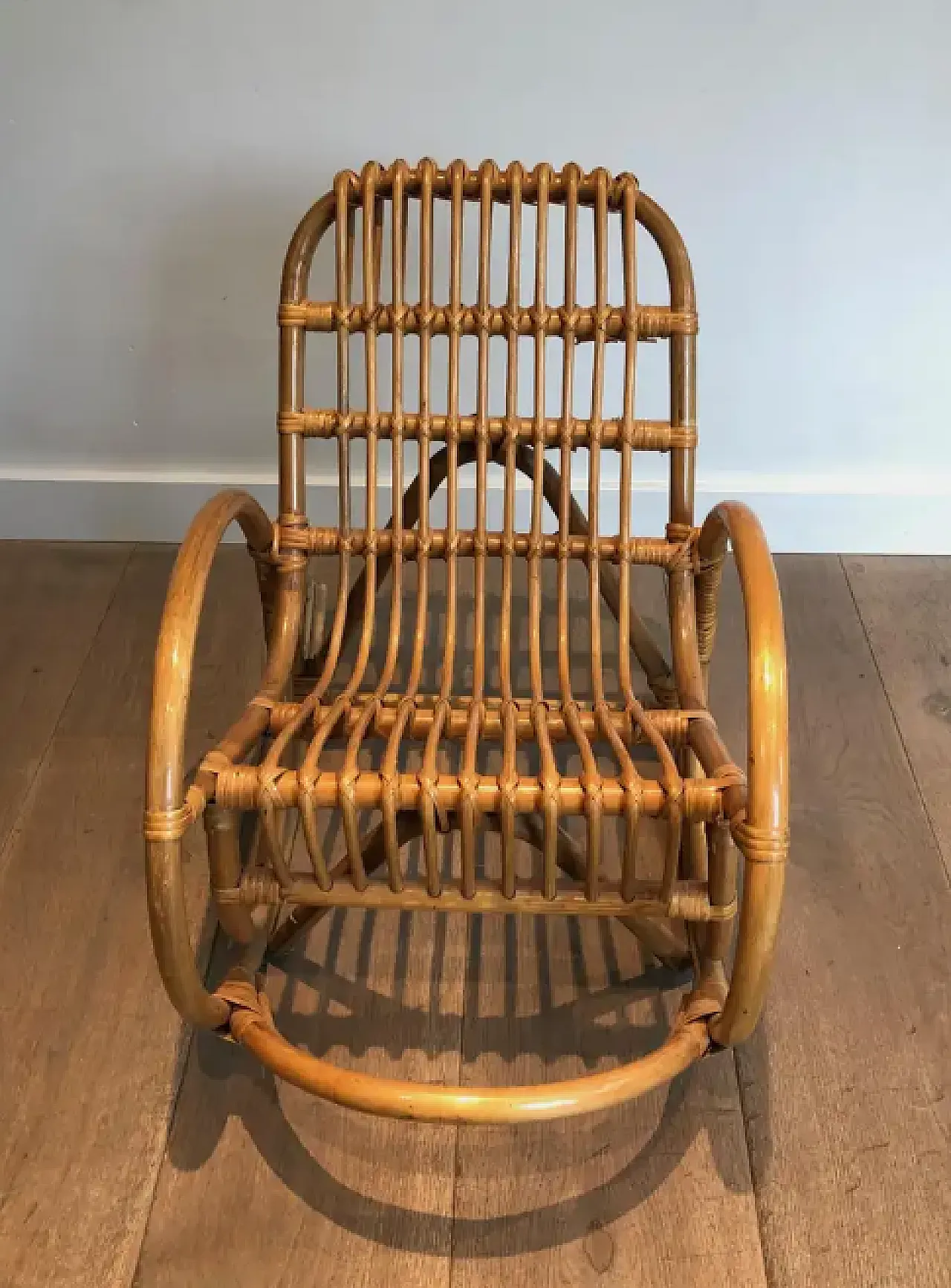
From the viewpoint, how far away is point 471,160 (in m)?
1.41

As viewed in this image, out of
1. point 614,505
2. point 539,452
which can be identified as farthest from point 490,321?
point 614,505

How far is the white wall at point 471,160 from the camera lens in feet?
4.36

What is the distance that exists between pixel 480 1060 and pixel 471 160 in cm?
109

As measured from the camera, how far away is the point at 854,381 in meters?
1.60

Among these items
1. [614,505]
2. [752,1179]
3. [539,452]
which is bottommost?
[752,1179]

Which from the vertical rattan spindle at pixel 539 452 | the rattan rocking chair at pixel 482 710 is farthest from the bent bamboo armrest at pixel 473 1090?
the vertical rattan spindle at pixel 539 452

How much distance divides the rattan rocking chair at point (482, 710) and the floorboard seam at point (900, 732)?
324mm

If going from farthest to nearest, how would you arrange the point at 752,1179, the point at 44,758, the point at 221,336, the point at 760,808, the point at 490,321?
the point at 221,336 < the point at 44,758 < the point at 490,321 < the point at 752,1179 < the point at 760,808

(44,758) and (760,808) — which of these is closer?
(760,808)

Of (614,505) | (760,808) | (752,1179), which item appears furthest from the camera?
(614,505)

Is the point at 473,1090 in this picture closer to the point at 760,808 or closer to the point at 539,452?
the point at 760,808

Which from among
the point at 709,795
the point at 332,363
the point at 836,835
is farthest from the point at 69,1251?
the point at 332,363

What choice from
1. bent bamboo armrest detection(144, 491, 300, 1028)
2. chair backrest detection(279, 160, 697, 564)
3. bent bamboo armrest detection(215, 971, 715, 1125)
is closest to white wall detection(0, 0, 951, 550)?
chair backrest detection(279, 160, 697, 564)

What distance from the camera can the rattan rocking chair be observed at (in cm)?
82
